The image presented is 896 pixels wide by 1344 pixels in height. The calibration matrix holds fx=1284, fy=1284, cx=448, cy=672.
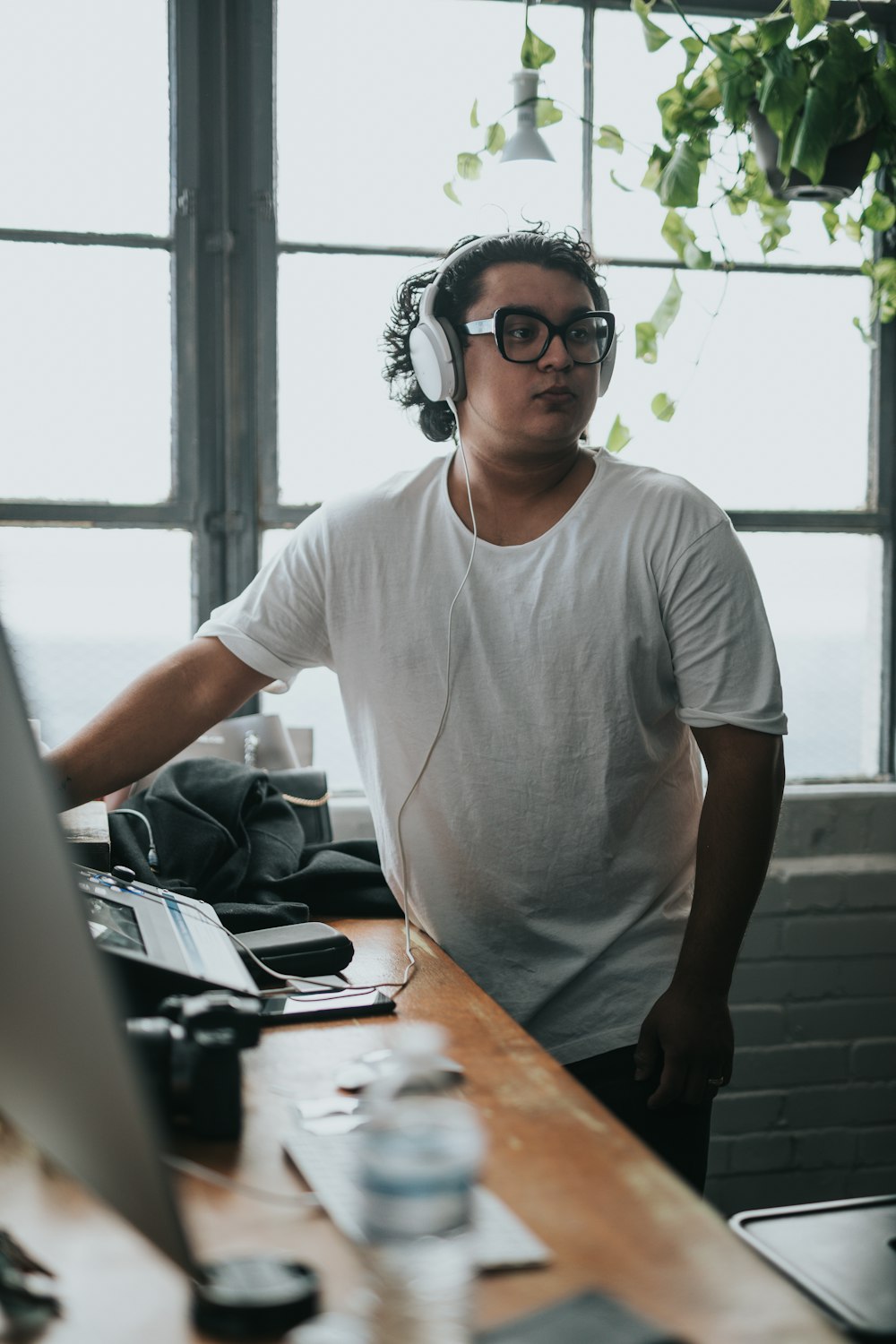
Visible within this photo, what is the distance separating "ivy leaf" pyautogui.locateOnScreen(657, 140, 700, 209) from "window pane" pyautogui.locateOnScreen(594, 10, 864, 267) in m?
0.24

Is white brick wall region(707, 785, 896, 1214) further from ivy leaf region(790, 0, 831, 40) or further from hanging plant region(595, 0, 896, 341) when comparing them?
ivy leaf region(790, 0, 831, 40)

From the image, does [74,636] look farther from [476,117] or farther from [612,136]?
[612,136]

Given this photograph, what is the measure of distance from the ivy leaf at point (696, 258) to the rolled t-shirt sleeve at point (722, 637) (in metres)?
0.96

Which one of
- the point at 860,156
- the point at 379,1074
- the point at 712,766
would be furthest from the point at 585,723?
the point at 860,156

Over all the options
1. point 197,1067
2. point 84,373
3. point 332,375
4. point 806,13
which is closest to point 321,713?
point 332,375

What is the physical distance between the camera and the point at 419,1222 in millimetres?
552

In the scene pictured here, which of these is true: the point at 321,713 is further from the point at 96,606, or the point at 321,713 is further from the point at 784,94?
the point at 784,94

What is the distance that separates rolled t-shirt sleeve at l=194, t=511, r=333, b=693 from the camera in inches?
63.5

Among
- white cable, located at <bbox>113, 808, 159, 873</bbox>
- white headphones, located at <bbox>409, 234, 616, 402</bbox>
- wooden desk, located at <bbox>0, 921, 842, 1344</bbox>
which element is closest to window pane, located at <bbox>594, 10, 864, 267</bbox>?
white headphones, located at <bbox>409, 234, 616, 402</bbox>

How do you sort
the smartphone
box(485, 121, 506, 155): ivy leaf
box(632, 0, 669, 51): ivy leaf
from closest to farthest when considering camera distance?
the smartphone
box(632, 0, 669, 51): ivy leaf
box(485, 121, 506, 155): ivy leaf

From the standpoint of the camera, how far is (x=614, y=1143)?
0.83 metres

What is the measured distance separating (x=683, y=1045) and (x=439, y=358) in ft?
2.91

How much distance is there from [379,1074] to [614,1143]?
194 mm

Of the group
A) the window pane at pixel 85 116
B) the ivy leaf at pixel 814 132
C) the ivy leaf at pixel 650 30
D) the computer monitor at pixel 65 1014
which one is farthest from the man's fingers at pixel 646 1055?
the window pane at pixel 85 116
